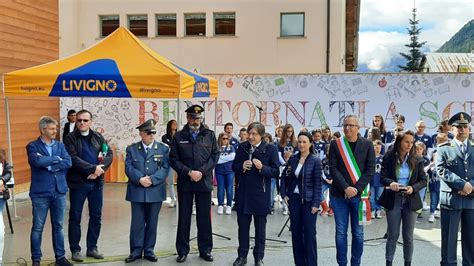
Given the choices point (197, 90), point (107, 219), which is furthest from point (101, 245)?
point (197, 90)

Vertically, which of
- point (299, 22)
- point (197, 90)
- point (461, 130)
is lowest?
point (461, 130)

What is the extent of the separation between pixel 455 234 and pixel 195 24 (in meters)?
16.6

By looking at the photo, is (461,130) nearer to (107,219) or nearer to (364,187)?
(364,187)

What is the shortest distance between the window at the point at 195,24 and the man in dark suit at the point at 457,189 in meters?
15.9

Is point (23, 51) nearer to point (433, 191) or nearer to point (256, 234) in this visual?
point (256, 234)

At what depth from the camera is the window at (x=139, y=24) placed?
21.3 metres

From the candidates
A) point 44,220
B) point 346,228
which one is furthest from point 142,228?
point 346,228

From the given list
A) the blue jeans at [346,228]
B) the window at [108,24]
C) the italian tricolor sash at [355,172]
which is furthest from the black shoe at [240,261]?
the window at [108,24]

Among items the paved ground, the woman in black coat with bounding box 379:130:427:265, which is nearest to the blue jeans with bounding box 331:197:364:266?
the woman in black coat with bounding box 379:130:427:265

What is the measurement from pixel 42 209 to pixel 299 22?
15.7 metres

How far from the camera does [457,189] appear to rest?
18.9ft

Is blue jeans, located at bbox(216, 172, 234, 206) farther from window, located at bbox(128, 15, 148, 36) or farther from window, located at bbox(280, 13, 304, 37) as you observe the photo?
window, located at bbox(128, 15, 148, 36)

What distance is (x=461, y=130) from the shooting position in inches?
233

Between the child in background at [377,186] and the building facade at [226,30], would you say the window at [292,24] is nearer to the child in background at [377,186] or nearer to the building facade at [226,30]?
the building facade at [226,30]
